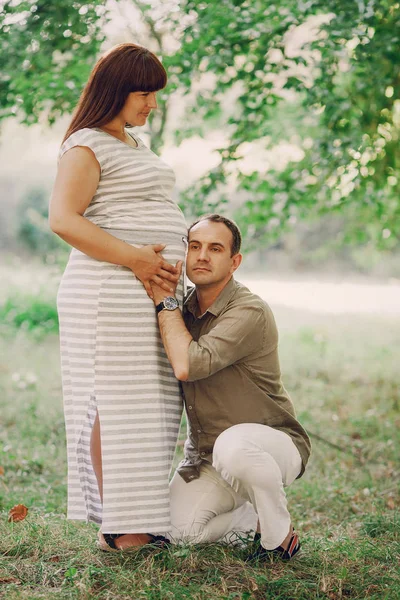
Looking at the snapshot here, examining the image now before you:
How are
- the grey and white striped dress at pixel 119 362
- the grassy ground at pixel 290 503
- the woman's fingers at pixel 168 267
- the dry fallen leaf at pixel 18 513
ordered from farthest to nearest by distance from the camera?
1. the dry fallen leaf at pixel 18 513
2. the woman's fingers at pixel 168 267
3. the grey and white striped dress at pixel 119 362
4. the grassy ground at pixel 290 503

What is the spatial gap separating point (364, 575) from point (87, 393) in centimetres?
129

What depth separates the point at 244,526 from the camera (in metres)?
3.30

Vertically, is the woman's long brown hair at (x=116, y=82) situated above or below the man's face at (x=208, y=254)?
above

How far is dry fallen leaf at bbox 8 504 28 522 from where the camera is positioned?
3.50 meters

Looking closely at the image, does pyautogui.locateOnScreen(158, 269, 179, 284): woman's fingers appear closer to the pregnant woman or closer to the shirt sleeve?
the pregnant woman

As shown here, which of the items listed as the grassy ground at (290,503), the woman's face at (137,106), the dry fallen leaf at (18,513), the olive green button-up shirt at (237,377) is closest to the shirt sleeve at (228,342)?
the olive green button-up shirt at (237,377)

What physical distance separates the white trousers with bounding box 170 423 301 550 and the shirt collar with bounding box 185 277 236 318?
1.60 ft

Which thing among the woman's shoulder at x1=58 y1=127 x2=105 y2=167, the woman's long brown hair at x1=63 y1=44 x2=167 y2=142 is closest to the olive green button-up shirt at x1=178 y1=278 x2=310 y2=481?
the woman's shoulder at x1=58 y1=127 x2=105 y2=167

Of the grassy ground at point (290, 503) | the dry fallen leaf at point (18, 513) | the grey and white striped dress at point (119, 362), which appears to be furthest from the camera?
the dry fallen leaf at point (18, 513)

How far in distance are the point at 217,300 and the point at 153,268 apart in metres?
0.34

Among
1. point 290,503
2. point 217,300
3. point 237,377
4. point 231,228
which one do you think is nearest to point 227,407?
point 237,377

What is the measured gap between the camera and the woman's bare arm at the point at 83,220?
111 inches

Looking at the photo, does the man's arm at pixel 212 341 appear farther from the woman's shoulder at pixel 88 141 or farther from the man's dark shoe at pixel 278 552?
the man's dark shoe at pixel 278 552

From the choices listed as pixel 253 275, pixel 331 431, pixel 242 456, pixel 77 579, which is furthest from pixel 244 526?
pixel 253 275
